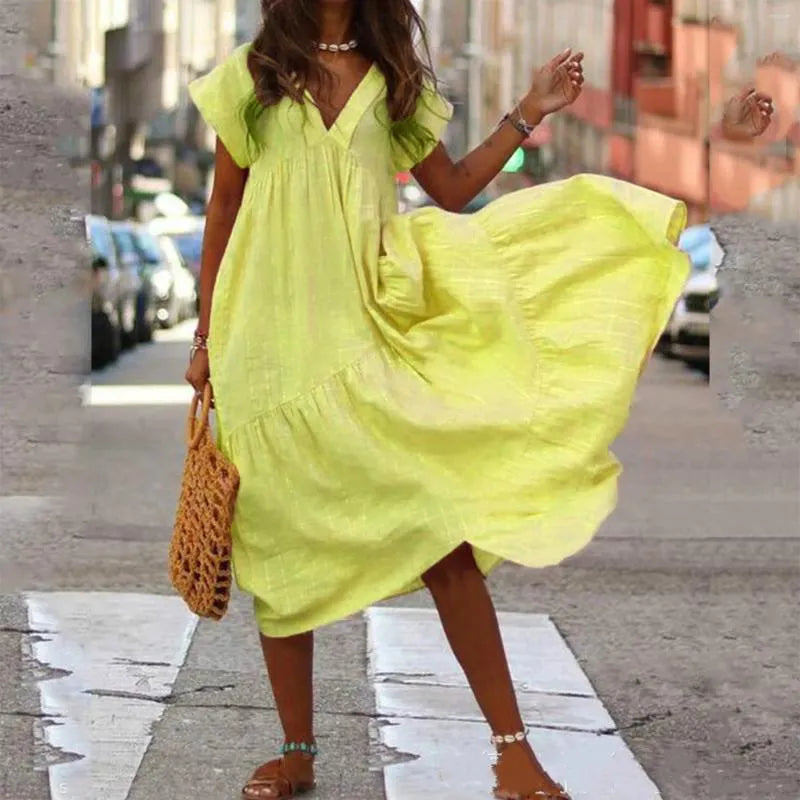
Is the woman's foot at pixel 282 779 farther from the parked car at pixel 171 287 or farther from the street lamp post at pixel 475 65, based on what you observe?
the street lamp post at pixel 475 65

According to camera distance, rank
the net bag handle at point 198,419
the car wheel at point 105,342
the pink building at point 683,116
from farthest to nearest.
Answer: the pink building at point 683,116 < the car wheel at point 105,342 < the net bag handle at point 198,419

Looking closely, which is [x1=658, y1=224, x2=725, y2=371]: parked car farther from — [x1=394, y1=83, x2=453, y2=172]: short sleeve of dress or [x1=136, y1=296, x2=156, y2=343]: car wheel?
[x1=394, y1=83, x2=453, y2=172]: short sleeve of dress

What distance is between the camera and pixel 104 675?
18.8 ft

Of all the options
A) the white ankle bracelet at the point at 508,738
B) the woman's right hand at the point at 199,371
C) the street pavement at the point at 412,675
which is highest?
the woman's right hand at the point at 199,371

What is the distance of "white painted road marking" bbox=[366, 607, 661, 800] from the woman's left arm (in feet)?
4.04

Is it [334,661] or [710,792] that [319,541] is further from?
[334,661]

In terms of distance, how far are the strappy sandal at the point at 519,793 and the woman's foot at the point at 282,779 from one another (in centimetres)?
43

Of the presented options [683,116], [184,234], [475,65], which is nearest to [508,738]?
[683,116]

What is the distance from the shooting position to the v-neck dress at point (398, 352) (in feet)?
13.9

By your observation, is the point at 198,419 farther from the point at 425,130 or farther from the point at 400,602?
the point at 400,602

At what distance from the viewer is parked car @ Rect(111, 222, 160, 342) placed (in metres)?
29.5

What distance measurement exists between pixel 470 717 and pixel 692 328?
16696mm

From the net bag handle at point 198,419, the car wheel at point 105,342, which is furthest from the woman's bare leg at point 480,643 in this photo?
the car wheel at point 105,342

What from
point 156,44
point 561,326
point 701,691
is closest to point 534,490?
point 561,326
